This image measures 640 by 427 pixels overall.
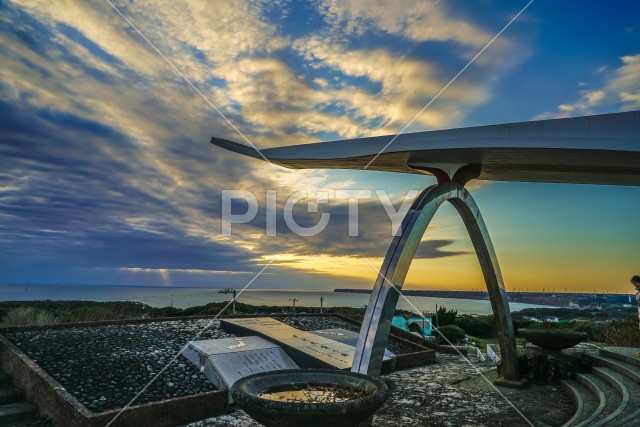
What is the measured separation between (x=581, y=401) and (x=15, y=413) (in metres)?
9.33

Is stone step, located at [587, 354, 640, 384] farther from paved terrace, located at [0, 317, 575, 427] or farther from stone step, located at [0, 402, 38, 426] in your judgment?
stone step, located at [0, 402, 38, 426]

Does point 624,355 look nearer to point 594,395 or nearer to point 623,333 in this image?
point 594,395

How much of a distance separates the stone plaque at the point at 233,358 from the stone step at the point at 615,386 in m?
5.45

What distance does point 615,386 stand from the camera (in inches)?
322

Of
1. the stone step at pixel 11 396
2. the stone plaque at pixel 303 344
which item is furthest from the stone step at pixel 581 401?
Result: the stone step at pixel 11 396

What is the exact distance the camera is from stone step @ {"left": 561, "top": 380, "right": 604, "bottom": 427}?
6694 mm

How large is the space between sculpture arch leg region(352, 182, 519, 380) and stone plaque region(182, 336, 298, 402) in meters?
2.34

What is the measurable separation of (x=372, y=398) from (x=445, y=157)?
493 cm

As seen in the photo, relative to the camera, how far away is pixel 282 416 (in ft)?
12.2

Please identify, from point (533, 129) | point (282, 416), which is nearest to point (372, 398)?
point (282, 416)

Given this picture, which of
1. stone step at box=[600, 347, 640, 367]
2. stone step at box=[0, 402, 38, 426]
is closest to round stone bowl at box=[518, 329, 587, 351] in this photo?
stone step at box=[600, 347, 640, 367]

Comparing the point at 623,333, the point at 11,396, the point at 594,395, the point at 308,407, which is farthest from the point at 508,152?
the point at 623,333

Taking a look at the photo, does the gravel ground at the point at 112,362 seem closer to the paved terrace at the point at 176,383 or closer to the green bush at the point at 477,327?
the paved terrace at the point at 176,383

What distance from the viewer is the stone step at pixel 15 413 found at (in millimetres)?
6504
